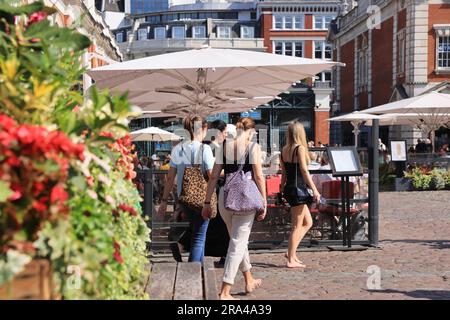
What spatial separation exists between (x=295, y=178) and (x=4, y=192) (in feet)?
22.3

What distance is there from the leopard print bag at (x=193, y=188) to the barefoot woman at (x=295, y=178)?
140 cm

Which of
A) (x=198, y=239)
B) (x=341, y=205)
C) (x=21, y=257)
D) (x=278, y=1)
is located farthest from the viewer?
(x=278, y=1)

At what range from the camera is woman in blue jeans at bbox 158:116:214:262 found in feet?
24.9

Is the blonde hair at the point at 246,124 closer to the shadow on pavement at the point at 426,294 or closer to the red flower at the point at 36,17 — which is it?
the shadow on pavement at the point at 426,294

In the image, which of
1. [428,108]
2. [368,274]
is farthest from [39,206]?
[428,108]

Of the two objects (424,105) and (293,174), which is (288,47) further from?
(293,174)

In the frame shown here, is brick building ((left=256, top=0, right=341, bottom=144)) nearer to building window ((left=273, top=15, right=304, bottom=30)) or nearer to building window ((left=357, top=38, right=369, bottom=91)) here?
building window ((left=273, top=15, right=304, bottom=30))

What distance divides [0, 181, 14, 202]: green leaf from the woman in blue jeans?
5.37 metres

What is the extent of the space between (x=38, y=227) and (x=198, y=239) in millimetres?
5313

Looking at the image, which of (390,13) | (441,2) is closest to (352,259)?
(441,2)

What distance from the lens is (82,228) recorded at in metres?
2.42

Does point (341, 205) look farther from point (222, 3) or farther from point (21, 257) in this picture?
point (222, 3)
